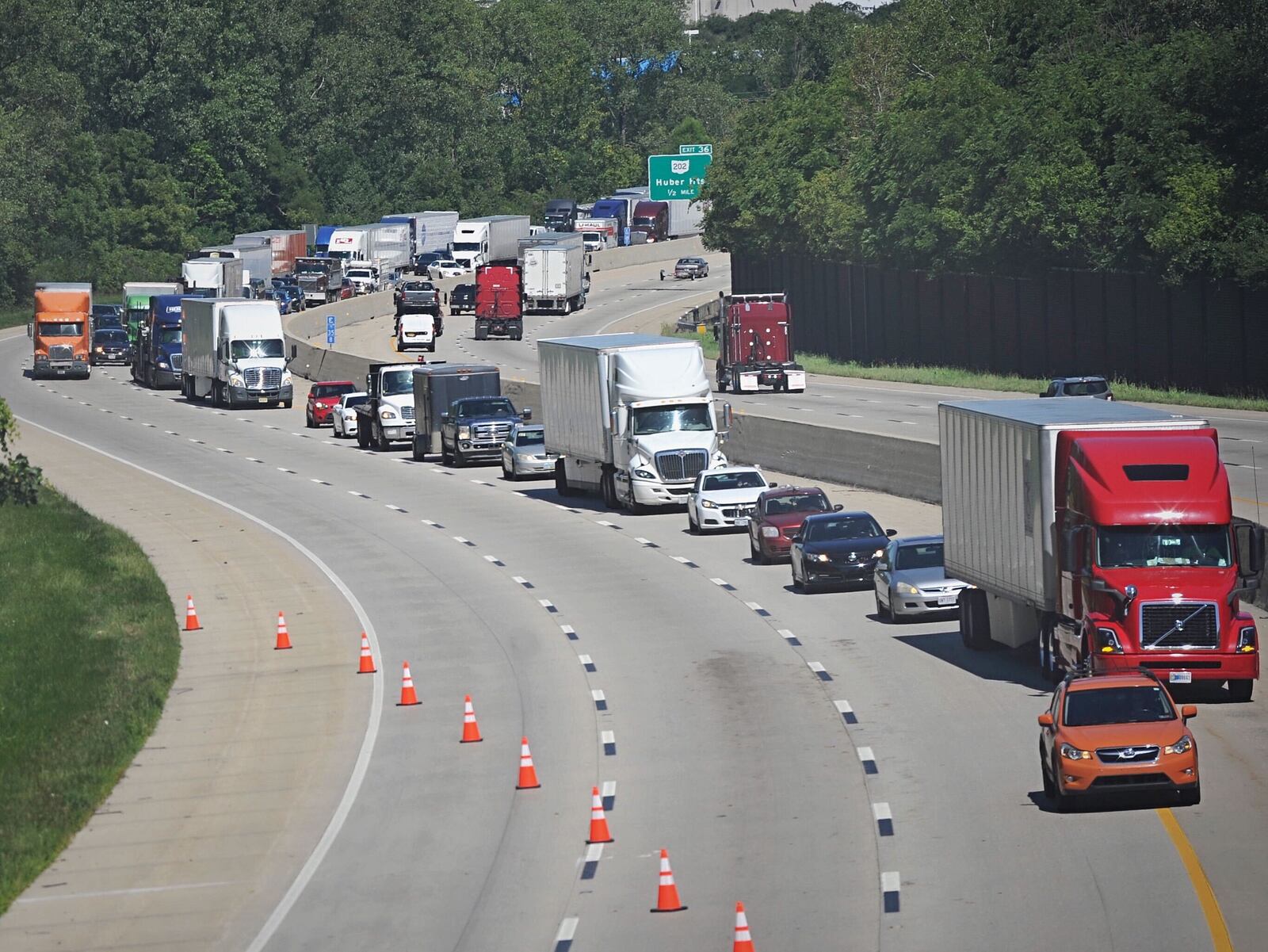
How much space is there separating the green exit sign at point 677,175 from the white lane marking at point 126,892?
11591cm

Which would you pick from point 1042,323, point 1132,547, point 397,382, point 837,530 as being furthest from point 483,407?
point 1132,547

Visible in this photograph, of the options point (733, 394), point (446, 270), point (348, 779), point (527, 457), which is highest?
point (446, 270)

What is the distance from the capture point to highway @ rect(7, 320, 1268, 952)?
17453 millimetres

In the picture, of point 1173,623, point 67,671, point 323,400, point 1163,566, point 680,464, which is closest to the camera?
point 1173,623

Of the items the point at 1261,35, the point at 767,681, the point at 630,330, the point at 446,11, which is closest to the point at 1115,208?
the point at 1261,35

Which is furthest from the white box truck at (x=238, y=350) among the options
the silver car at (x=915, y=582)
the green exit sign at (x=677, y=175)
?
the green exit sign at (x=677, y=175)

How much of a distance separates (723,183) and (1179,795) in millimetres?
95107

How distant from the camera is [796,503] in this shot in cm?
3975

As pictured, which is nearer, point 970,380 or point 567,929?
point 567,929

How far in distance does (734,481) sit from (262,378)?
35931mm

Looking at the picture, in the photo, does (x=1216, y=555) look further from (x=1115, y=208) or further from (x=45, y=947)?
(x=1115, y=208)

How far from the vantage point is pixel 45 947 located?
18281 millimetres

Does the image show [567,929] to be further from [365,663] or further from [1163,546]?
[365,663]

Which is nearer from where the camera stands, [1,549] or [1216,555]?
[1216,555]
